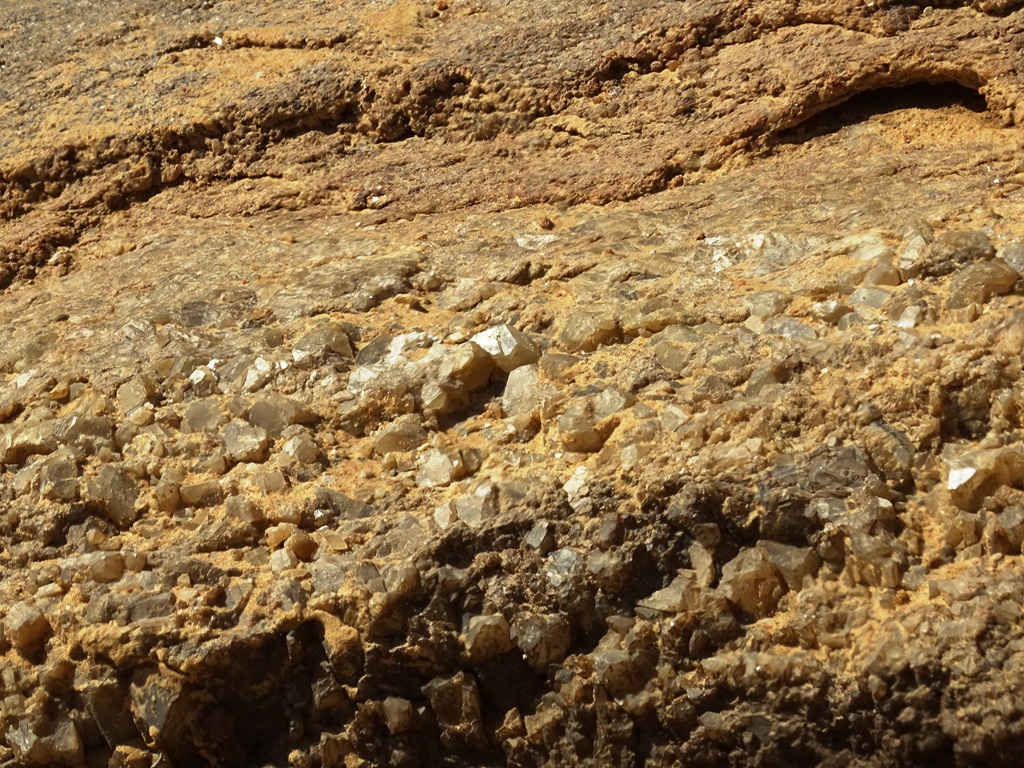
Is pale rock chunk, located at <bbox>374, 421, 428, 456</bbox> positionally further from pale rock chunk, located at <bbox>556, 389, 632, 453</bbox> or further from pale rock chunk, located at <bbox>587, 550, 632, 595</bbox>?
pale rock chunk, located at <bbox>587, 550, 632, 595</bbox>

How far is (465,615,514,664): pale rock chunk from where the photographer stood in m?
1.66

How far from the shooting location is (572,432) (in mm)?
1806

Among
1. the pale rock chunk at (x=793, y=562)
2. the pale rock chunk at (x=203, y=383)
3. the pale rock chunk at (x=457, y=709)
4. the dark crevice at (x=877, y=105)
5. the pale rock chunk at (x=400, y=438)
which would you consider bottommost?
the pale rock chunk at (x=457, y=709)

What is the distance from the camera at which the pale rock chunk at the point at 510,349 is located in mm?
1965

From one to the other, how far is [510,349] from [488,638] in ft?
1.76

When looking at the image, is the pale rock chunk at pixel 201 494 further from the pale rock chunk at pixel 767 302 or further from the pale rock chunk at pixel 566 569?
the pale rock chunk at pixel 767 302

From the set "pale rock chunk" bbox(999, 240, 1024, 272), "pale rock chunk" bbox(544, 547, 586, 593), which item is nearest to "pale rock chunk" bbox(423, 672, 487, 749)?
"pale rock chunk" bbox(544, 547, 586, 593)

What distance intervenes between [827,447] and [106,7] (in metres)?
2.73

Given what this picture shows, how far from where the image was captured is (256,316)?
7.23ft

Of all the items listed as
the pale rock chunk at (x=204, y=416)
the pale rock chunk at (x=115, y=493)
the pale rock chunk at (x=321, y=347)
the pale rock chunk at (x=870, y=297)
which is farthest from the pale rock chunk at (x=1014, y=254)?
the pale rock chunk at (x=115, y=493)

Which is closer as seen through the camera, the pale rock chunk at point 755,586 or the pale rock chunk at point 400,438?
the pale rock chunk at point 755,586

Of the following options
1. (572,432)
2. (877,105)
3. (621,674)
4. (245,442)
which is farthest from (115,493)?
(877,105)

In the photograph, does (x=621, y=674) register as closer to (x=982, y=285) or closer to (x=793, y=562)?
(x=793, y=562)

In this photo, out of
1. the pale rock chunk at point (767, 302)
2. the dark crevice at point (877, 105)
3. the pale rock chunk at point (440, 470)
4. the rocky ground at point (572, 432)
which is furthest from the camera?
the dark crevice at point (877, 105)
